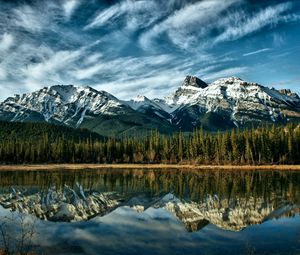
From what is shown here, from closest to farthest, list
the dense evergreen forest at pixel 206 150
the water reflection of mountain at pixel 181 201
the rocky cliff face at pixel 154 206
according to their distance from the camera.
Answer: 1. the rocky cliff face at pixel 154 206
2. the water reflection of mountain at pixel 181 201
3. the dense evergreen forest at pixel 206 150

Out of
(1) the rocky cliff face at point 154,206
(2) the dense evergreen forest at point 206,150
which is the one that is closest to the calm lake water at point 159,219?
(1) the rocky cliff face at point 154,206

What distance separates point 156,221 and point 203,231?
331 inches

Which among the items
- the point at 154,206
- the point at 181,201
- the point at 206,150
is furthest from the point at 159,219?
the point at 206,150

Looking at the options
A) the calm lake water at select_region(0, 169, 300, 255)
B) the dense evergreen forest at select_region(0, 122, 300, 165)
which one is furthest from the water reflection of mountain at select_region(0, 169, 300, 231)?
the dense evergreen forest at select_region(0, 122, 300, 165)

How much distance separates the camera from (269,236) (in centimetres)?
3784

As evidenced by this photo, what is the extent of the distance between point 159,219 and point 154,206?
10930 millimetres

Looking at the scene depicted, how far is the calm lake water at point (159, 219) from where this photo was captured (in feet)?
112

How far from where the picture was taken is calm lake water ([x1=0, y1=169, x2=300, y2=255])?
3412cm

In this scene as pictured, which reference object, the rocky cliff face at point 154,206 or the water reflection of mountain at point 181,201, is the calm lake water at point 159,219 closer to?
the rocky cliff face at point 154,206

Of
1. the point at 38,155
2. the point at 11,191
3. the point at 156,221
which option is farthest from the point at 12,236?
the point at 38,155

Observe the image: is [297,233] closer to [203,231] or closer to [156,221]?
[203,231]

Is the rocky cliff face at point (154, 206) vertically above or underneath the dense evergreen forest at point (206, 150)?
underneath

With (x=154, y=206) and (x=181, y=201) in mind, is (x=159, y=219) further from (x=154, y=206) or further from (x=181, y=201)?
(x=181, y=201)

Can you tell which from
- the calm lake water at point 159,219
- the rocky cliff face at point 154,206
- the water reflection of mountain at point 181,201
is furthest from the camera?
the water reflection of mountain at point 181,201
